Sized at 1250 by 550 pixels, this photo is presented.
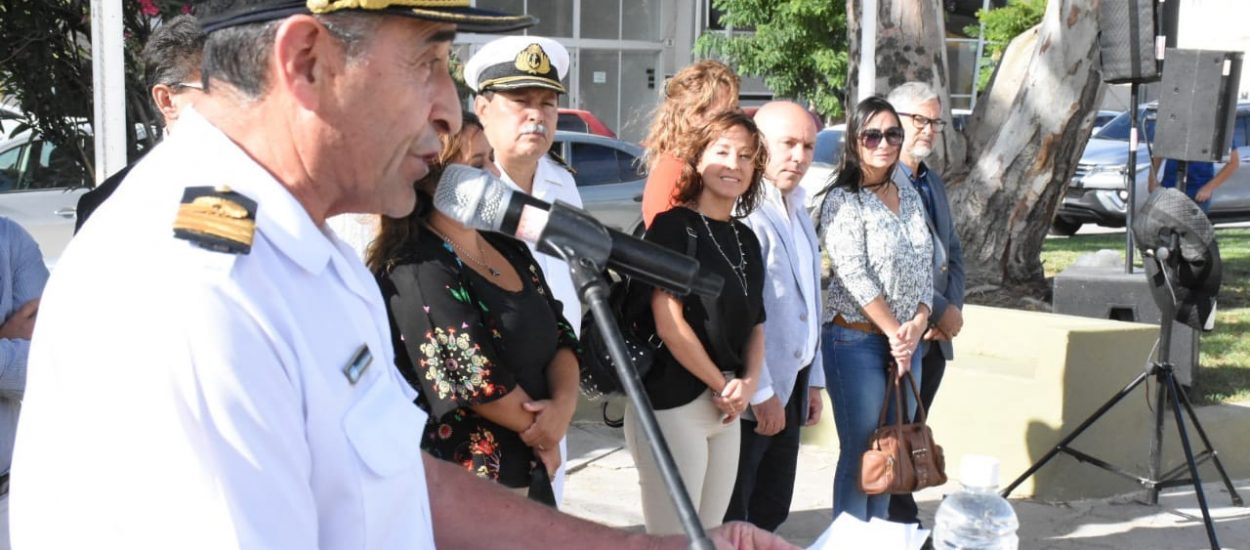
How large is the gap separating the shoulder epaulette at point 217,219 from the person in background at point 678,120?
294 centimetres

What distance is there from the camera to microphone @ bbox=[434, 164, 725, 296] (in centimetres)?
154

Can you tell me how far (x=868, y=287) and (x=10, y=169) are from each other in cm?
578

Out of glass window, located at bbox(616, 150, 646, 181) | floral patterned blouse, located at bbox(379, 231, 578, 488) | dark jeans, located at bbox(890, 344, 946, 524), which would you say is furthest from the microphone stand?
glass window, located at bbox(616, 150, 646, 181)

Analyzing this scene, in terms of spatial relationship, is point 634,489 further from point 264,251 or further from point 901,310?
point 264,251

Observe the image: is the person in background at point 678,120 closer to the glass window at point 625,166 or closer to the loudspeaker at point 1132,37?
the loudspeaker at point 1132,37

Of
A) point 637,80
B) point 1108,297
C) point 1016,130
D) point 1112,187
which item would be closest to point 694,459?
point 1108,297

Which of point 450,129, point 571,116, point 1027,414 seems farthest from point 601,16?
point 450,129

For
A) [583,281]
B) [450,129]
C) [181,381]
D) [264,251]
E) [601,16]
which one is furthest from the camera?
[601,16]

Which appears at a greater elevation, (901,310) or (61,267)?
(61,267)

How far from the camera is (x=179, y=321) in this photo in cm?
117

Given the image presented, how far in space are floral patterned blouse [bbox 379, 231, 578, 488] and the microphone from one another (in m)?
1.31

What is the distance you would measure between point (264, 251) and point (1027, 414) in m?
5.47

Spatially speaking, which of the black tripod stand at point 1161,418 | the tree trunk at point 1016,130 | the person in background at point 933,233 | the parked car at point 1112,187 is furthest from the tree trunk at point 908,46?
the parked car at point 1112,187

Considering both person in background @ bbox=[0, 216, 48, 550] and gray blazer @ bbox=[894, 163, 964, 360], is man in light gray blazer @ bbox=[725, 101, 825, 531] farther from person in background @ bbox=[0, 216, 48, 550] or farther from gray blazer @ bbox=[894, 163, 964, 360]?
person in background @ bbox=[0, 216, 48, 550]
